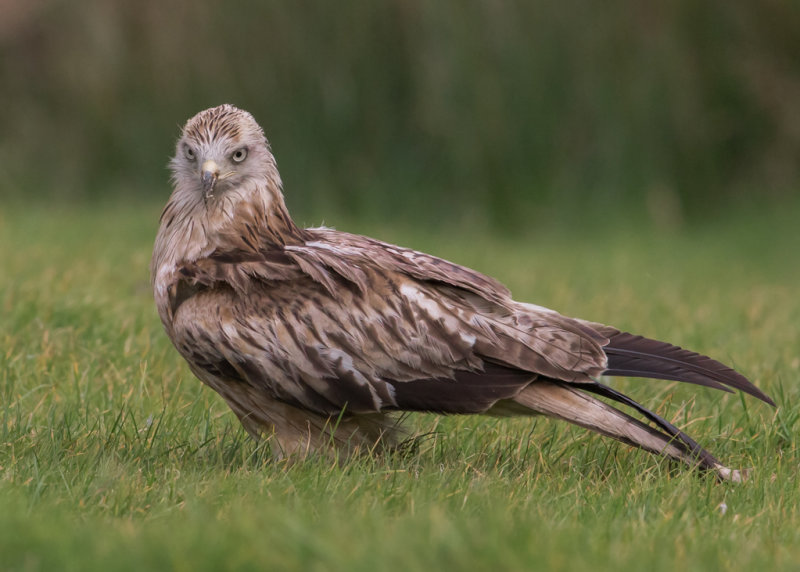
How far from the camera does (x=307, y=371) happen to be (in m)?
5.11

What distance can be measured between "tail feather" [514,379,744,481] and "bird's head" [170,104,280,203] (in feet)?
5.48

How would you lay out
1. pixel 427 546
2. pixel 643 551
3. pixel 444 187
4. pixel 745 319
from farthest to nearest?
pixel 444 187 < pixel 745 319 < pixel 643 551 < pixel 427 546

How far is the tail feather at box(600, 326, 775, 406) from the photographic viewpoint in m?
5.09

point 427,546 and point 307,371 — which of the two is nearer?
point 427,546

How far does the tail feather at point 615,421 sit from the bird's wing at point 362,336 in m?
0.09

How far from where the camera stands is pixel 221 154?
5.61m

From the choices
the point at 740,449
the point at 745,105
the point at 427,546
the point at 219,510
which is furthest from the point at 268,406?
the point at 745,105

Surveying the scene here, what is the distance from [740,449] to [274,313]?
2266mm

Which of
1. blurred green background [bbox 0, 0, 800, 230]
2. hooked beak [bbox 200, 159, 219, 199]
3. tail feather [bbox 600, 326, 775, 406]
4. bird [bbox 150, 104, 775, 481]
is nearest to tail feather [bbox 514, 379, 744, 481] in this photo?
bird [bbox 150, 104, 775, 481]

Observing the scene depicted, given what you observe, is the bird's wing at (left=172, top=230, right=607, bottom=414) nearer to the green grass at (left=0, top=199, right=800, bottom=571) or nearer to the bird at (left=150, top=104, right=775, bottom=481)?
the bird at (left=150, top=104, right=775, bottom=481)

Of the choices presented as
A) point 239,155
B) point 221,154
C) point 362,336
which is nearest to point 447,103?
point 239,155

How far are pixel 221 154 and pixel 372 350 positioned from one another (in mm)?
1202

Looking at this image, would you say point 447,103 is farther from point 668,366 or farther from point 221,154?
point 668,366

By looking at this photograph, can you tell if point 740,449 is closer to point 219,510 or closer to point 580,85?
point 219,510
